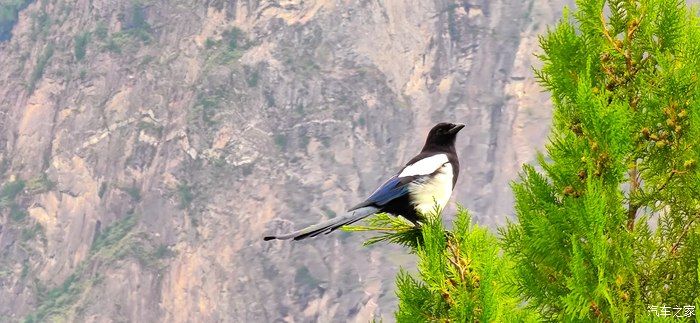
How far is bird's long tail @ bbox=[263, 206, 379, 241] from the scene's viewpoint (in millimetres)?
5301

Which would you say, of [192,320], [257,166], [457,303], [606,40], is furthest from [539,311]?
[257,166]

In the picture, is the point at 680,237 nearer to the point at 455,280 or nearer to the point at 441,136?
the point at 455,280

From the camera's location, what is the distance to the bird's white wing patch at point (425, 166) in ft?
23.8

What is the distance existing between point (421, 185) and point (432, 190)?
0.11 metres

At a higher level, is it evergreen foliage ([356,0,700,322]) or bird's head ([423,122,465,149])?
evergreen foliage ([356,0,700,322])

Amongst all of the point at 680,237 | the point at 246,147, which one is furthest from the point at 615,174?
the point at 246,147

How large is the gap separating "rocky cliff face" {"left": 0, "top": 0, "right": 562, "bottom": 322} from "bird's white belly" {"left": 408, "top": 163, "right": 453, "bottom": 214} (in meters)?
99.5

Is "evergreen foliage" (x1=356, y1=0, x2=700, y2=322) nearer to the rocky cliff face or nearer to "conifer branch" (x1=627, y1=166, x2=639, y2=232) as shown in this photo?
"conifer branch" (x1=627, y1=166, x2=639, y2=232)

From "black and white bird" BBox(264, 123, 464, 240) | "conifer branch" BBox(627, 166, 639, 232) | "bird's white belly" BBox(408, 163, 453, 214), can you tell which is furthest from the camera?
"bird's white belly" BBox(408, 163, 453, 214)

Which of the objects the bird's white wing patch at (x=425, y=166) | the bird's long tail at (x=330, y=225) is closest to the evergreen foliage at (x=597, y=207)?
the bird's long tail at (x=330, y=225)

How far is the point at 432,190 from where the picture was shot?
711 cm

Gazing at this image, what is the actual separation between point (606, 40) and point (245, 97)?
119 m

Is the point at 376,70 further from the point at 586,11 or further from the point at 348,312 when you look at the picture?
the point at 586,11

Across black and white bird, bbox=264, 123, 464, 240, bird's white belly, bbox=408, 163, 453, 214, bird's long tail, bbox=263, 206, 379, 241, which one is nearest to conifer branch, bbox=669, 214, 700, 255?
black and white bird, bbox=264, 123, 464, 240
